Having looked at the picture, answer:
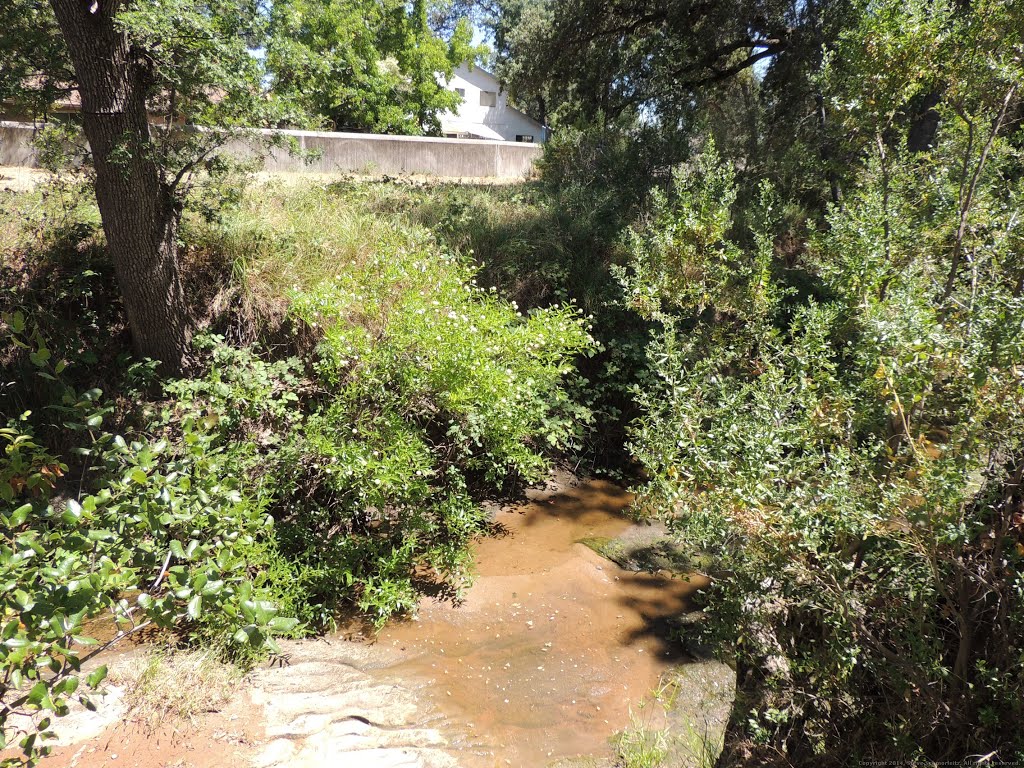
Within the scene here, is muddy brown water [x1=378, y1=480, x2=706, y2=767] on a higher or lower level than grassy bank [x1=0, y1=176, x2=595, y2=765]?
lower

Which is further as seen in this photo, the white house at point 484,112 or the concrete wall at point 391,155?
the white house at point 484,112

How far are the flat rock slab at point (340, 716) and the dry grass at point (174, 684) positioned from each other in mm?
209

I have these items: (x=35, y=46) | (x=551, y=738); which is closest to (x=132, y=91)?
(x=35, y=46)

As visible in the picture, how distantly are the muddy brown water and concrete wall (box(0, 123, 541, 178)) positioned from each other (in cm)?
773

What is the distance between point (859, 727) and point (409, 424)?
11.6 ft

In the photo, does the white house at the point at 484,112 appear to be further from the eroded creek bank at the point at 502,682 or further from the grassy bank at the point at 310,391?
the eroded creek bank at the point at 502,682

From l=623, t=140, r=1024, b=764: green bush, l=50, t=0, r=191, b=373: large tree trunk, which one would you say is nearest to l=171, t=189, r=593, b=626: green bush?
l=50, t=0, r=191, b=373: large tree trunk

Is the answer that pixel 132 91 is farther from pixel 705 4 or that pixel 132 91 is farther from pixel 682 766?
pixel 705 4

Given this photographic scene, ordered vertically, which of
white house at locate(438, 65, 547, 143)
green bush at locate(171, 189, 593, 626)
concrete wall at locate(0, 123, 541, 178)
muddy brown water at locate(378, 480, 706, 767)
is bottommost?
muddy brown water at locate(378, 480, 706, 767)

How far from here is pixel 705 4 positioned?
11.7 meters

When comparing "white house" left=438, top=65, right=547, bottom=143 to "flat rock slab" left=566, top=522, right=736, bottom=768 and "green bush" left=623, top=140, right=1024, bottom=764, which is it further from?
"green bush" left=623, top=140, right=1024, bottom=764

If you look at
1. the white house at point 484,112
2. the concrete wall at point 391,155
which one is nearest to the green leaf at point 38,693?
the concrete wall at point 391,155

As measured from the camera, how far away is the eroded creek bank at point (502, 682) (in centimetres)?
343

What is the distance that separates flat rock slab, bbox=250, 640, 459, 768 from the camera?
3293mm
